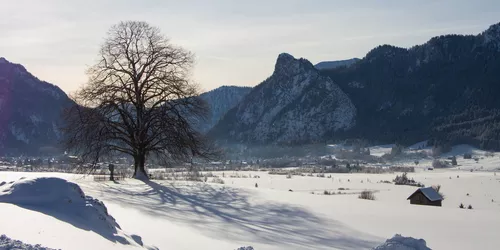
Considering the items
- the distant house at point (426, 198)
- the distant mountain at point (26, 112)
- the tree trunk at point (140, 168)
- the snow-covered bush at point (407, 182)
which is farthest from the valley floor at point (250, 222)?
the distant mountain at point (26, 112)

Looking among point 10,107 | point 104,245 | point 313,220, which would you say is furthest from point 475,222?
point 10,107

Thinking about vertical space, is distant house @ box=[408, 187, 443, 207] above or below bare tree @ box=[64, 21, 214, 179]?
below

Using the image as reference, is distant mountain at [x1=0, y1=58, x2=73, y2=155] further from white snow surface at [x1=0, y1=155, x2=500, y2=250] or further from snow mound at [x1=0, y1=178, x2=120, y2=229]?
snow mound at [x1=0, y1=178, x2=120, y2=229]

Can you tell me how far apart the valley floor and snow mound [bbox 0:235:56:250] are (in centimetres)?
27

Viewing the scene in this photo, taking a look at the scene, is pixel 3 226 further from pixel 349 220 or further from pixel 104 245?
pixel 349 220

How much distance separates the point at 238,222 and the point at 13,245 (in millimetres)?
7467

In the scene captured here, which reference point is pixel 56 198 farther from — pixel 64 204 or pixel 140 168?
pixel 140 168

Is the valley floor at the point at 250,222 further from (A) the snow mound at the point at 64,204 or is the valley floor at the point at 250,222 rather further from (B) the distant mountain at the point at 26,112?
(B) the distant mountain at the point at 26,112

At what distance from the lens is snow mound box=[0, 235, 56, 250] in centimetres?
568

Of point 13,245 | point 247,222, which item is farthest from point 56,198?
point 247,222

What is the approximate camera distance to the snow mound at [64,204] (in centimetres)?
811

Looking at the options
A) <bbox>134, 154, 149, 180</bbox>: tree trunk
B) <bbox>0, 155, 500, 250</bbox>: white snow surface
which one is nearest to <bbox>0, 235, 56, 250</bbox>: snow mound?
<bbox>0, 155, 500, 250</bbox>: white snow surface

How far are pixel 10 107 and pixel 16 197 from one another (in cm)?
17407

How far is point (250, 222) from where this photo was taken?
12859 millimetres
